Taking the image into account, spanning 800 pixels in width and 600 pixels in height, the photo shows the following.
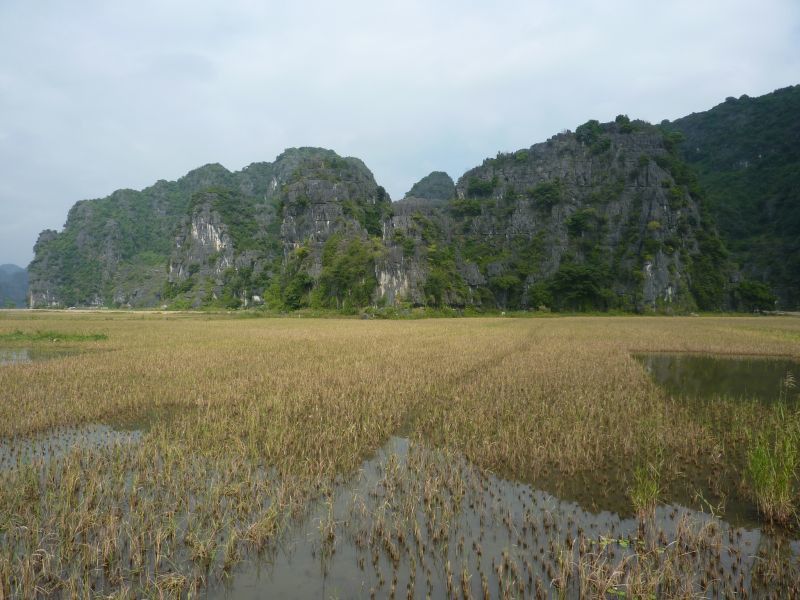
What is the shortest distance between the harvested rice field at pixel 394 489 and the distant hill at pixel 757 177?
84735 mm

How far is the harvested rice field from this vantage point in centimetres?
369

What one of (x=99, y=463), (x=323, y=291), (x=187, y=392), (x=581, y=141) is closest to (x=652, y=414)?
(x=99, y=463)

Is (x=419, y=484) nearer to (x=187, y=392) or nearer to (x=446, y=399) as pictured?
(x=446, y=399)

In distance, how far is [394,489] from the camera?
5.38 m

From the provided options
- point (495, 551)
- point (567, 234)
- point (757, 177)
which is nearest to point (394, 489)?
point (495, 551)

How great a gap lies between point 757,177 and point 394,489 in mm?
121940

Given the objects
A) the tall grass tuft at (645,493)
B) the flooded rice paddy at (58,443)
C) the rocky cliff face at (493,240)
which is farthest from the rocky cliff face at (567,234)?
the tall grass tuft at (645,493)

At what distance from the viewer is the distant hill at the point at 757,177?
7525cm

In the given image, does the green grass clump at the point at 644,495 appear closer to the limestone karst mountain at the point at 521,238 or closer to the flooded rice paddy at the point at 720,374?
the flooded rice paddy at the point at 720,374

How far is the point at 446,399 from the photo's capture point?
33.1ft

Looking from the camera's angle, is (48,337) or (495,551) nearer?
(495,551)

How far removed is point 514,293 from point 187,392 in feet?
217

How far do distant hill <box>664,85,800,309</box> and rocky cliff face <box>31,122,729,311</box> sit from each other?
1343cm

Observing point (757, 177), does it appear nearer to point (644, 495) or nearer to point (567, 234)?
point (567, 234)
